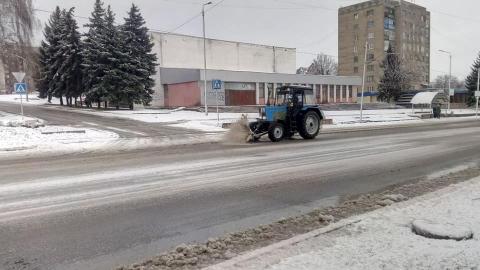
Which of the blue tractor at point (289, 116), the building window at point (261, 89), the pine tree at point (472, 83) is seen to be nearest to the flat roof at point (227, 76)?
the building window at point (261, 89)

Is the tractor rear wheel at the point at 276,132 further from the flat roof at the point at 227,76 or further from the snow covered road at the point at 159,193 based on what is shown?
the flat roof at the point at 227,76

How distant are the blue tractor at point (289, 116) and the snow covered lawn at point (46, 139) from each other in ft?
22.6

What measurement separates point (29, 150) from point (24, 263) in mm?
12511

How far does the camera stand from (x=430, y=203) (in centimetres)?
637

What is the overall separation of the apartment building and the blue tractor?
95135mm

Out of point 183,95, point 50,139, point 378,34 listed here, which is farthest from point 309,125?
point 378,34

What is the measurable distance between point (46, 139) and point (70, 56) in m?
27.2

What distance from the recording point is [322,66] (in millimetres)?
110250

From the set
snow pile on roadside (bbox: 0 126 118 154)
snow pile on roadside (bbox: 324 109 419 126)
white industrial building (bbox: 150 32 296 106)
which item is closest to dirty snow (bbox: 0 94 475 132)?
snow pile on roadside (bbox: 324 109 419 126)

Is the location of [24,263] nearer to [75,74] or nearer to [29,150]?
[29,150]

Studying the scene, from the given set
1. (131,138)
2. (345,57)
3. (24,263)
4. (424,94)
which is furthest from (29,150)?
(345,57)

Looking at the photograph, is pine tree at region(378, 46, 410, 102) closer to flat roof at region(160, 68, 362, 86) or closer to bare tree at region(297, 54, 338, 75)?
flat roof at region(160, 68, 362, 86)

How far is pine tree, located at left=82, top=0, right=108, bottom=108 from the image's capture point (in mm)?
39562

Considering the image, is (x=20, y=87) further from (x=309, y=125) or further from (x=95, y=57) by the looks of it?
(x=95, y=57)
